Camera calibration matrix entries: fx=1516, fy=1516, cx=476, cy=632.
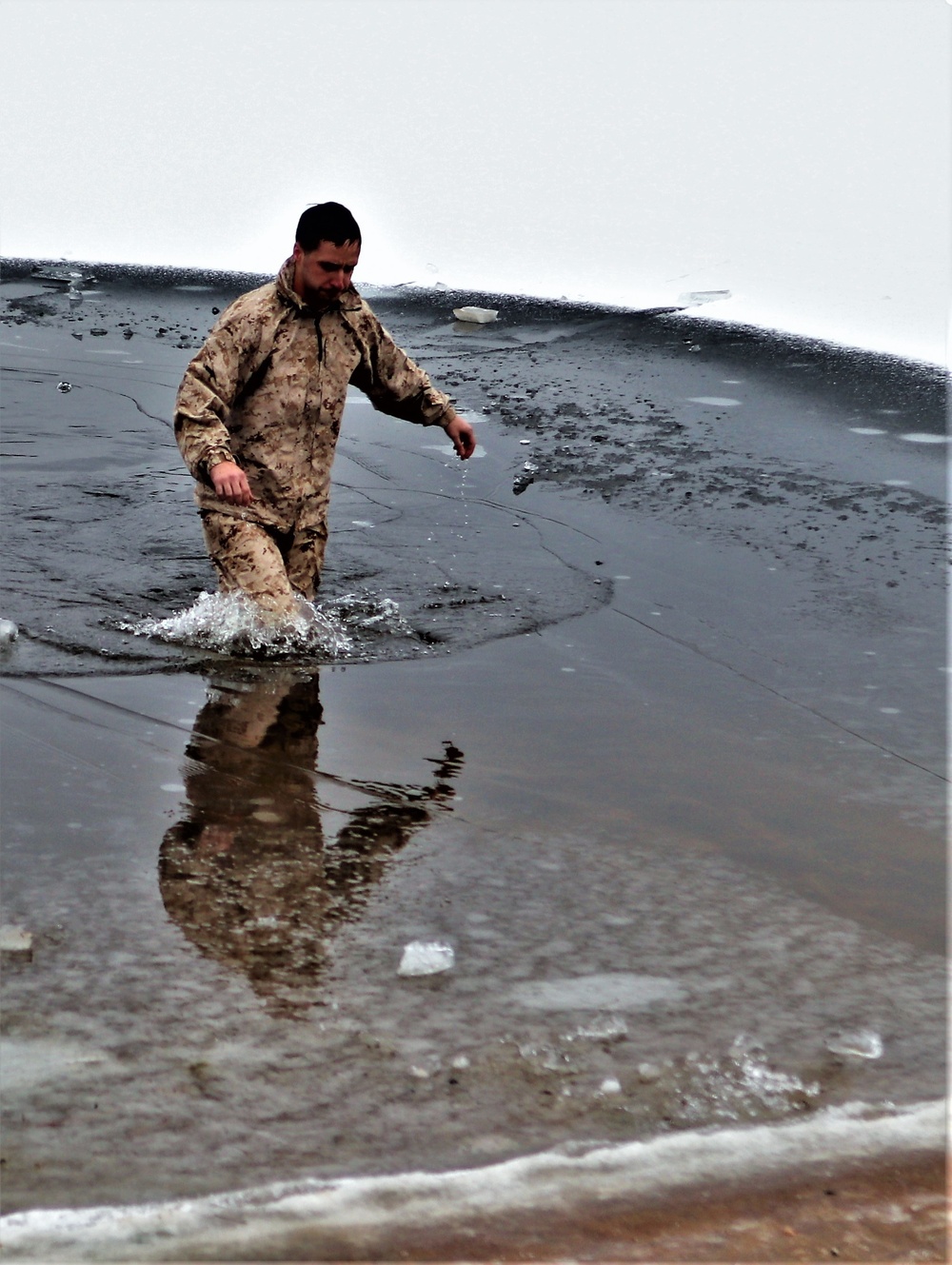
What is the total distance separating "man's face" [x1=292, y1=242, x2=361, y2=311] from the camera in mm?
5047

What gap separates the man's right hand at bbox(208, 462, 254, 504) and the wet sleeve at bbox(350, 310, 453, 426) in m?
0.95

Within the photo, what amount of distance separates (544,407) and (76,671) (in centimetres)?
511

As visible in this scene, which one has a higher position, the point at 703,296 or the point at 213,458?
the point at 703,296

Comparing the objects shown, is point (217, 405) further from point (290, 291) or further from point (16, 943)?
point (16, 943)

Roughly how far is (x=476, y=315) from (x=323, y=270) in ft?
25.9

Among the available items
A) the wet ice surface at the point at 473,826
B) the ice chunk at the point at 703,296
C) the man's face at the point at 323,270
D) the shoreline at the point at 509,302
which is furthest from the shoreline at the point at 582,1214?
the ice chunk at the point at 703,296

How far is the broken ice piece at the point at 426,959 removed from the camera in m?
3.05

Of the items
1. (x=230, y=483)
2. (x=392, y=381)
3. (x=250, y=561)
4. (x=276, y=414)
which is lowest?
(x=250, y=561)

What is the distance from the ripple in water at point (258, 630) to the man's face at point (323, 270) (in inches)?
42.0

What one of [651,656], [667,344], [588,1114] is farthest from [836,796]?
[667,344]

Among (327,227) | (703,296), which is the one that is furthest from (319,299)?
(703,296)

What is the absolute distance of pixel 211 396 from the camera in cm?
508

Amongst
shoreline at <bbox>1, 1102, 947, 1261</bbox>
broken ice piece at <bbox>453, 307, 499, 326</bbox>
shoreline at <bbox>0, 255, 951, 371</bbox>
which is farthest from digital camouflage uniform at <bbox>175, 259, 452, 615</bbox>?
broken ice piece at <bbox>453, 307, 499, 326</bbox>

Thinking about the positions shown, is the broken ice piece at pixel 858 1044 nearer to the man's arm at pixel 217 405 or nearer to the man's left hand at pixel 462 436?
the man's arm at pixel 217 405
